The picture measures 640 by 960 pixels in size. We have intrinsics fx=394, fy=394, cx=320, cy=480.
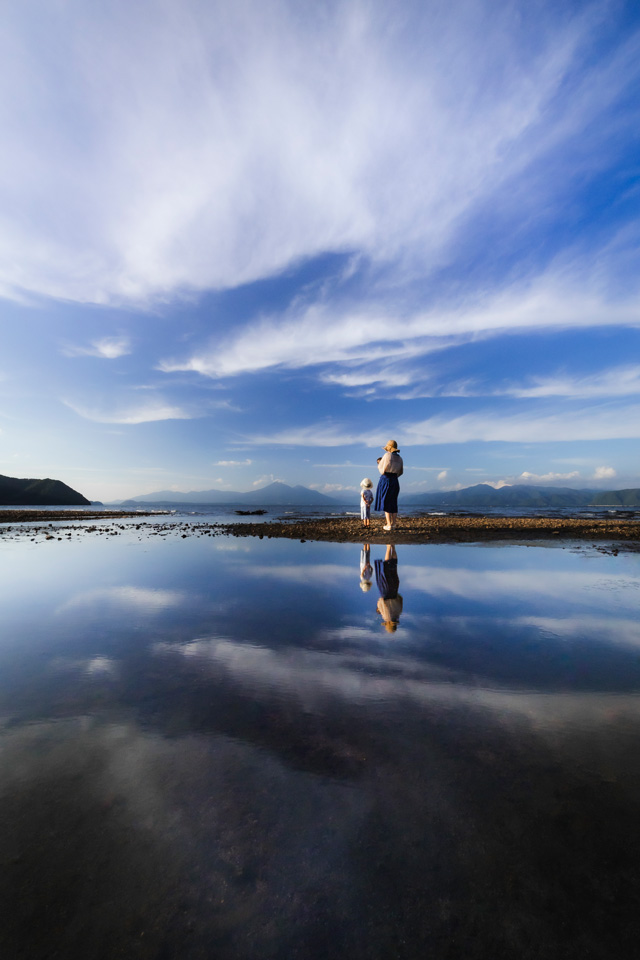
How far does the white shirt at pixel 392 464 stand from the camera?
57.4ft

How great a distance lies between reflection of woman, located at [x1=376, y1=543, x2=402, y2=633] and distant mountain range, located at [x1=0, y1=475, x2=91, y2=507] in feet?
479

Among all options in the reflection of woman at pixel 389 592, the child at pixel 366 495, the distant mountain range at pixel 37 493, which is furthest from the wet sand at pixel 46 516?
the distant mountain range at pixel 37 493

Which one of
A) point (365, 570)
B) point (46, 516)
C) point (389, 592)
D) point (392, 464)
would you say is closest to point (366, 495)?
point (392, 464)

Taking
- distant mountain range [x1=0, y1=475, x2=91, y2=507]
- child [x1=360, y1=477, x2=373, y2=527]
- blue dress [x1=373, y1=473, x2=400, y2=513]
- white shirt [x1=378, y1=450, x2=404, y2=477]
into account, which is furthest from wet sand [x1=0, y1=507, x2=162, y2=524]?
distant mountain range [x1=0, y1=475, x2=91, y2=507]

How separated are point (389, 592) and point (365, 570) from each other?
2.38m

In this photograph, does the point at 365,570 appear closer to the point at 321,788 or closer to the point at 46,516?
the point at 321,788

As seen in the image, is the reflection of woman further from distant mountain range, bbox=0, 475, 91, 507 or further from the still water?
distant mountain range, bbox=0, 475, 91, 507

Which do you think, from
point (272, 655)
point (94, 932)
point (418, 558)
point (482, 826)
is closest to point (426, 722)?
point (482, 826)

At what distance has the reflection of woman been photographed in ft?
19.8

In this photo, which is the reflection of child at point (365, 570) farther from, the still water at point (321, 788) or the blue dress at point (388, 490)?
the blue dress at point (388, 490)

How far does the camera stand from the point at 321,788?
2533mm

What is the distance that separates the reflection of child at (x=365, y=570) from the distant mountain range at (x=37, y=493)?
143876 mm

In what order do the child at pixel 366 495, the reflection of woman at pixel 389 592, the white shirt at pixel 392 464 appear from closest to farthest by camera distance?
the reflection of woman at pixel 389 592, the white shirt at pixel 392 464, the child at pixel 366 495

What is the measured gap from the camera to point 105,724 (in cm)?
333
